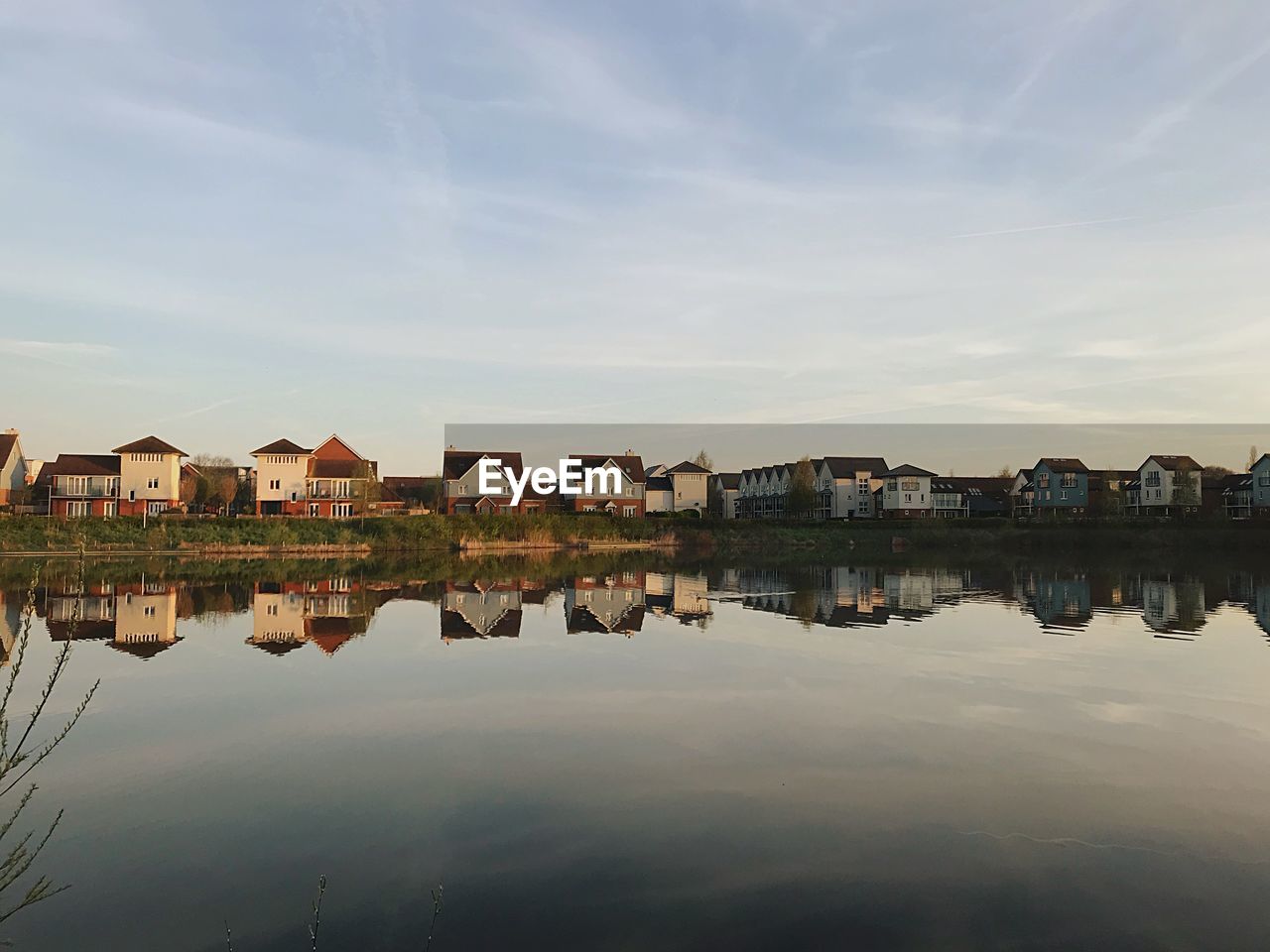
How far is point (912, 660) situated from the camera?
50.3 feet

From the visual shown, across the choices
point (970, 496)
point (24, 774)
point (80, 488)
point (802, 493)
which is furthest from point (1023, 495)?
point (24, 774)

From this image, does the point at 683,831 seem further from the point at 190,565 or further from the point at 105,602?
the point at 190,565

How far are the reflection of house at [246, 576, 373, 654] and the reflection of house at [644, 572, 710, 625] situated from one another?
760 cm

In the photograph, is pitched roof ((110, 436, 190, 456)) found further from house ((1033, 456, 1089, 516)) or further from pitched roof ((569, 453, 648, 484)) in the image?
house ((1033, 456, 1089, 516))

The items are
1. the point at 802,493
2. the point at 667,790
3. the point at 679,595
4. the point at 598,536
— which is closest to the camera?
the point at 667,790

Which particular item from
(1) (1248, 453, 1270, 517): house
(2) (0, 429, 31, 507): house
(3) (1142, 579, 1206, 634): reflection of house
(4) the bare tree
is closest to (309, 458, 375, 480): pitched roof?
(2) (0, 429, 31, 507): house

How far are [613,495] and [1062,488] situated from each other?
44804mm

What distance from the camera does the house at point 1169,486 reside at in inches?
3059

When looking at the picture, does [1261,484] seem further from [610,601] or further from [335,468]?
[335,468]

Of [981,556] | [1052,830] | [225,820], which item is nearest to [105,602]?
[225,820]

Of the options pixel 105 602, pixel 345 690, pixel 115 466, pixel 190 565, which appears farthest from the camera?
pixel 115 466

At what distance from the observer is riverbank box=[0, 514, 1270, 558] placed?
149 feet

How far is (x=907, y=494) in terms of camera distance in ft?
283

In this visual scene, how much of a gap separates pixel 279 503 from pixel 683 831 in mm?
65920
